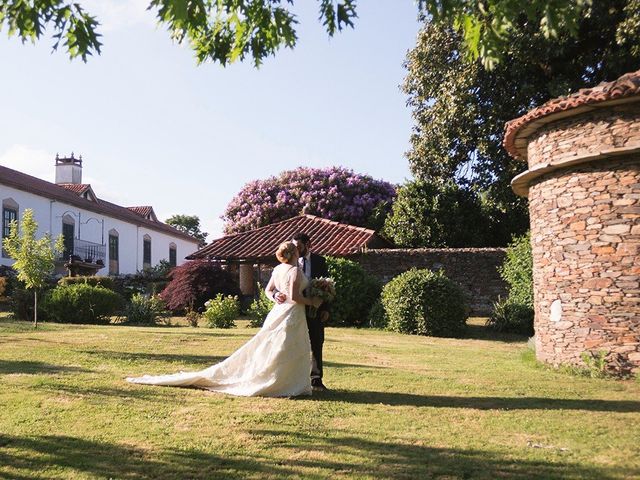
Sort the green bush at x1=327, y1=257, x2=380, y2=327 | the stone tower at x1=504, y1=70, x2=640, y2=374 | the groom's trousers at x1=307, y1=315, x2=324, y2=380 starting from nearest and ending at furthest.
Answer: the groom's trousers at x1=307, y1=315, x2=324, y2=380 → the stone tower at x1=504, y1=70, x2=640, y2=374 → the green bush at x1=327, y1=257, x2=380, y2=327

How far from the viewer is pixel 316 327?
7.81 m

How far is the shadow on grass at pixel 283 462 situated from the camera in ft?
14.9

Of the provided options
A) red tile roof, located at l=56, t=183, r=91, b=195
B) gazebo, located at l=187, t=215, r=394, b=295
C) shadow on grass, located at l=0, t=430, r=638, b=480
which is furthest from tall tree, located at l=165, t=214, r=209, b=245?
shadow on grass, located at l=0, t=430, r=638, b=480

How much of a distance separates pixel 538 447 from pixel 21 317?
17396 millimetres

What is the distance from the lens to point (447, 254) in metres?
21.2

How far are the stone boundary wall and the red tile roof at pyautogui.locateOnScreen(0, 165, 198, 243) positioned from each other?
1887cm

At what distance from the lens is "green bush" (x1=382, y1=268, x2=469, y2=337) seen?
54.6 feet

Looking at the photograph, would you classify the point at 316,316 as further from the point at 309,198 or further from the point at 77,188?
the point at 77,188

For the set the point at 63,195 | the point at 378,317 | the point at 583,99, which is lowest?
the point at 378,317

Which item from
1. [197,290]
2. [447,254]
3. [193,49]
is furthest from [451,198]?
[193,49]

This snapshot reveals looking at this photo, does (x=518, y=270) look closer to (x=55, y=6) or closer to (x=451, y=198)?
(x=451, y=198)

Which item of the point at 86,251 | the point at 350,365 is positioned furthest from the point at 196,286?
the point at 86,251

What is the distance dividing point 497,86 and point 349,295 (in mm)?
9250

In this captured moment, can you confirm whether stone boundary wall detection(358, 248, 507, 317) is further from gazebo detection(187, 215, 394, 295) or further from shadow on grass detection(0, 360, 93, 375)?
shadow on grass detection(0, 360, 93, 375)
